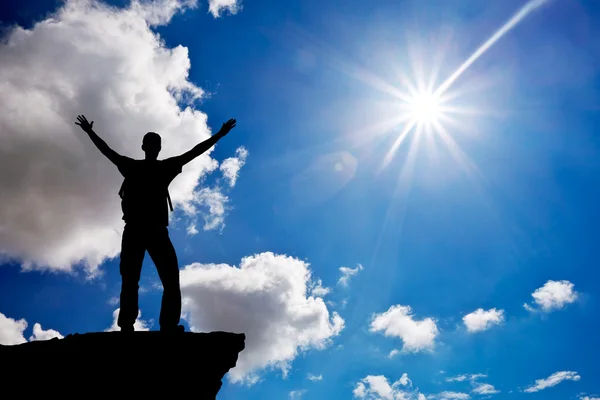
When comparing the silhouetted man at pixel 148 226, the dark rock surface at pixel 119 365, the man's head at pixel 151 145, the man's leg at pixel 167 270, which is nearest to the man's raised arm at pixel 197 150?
the silhouetted man at pixel 148 226

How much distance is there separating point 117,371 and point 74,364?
486 mm

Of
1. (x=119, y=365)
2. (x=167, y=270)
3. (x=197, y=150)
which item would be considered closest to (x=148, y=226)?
(x=167, y=270)

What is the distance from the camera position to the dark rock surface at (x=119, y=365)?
15.1 ft

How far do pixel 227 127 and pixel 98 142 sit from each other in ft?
6.41

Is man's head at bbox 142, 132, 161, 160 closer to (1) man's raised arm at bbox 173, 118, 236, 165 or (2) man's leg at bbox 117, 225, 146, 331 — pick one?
(1) man's raised arm at bbox 173, 118, 236, 165

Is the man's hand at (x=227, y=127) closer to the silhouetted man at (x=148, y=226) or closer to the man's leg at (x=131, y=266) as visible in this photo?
the silhouetted man at (x=148, y=226)

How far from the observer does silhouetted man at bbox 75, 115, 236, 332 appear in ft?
18.9

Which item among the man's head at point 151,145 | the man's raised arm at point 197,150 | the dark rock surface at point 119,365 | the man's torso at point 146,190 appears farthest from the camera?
the man's head at point 151,145

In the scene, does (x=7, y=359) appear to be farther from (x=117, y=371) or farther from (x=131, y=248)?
(x=131, y=248)

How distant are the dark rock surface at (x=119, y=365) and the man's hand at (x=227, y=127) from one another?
3.00 m

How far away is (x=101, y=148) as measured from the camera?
6.39 metres

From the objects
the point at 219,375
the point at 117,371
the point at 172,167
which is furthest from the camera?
the point at 172,167

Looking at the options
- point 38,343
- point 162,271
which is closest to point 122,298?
point 162,271

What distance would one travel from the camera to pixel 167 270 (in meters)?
5.93
